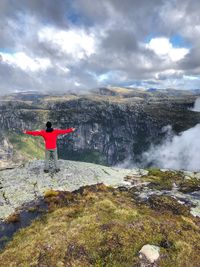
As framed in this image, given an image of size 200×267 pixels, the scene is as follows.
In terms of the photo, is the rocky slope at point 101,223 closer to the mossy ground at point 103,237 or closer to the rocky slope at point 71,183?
the mossy ground at point 103,237

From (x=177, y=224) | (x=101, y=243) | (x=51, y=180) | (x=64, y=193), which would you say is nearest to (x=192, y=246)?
(x=177, y=224)

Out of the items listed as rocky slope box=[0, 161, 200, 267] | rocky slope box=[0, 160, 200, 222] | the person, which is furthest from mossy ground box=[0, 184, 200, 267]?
the person

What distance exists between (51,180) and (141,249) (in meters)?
19.1

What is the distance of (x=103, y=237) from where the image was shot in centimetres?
2230

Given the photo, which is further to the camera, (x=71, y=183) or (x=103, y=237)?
(x=71, y=183)

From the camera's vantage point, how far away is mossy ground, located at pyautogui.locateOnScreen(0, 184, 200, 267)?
19859 mm

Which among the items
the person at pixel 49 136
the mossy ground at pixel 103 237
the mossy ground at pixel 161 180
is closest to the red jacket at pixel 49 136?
the person at pixel 49 136

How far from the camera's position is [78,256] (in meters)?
20.2

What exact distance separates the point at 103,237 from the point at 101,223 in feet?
7.22

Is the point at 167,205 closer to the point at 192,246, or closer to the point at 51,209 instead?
the point at 192,246

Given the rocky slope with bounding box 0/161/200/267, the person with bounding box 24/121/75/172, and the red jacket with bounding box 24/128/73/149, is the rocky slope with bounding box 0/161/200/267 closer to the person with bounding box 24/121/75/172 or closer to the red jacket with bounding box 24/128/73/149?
the person with bounding box 24/121/75/172

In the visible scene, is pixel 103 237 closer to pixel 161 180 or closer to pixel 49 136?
pixel 49 136

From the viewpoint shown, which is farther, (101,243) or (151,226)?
(151,226)

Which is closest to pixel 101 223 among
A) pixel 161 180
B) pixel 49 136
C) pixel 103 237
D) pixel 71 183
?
pixel 103 237
